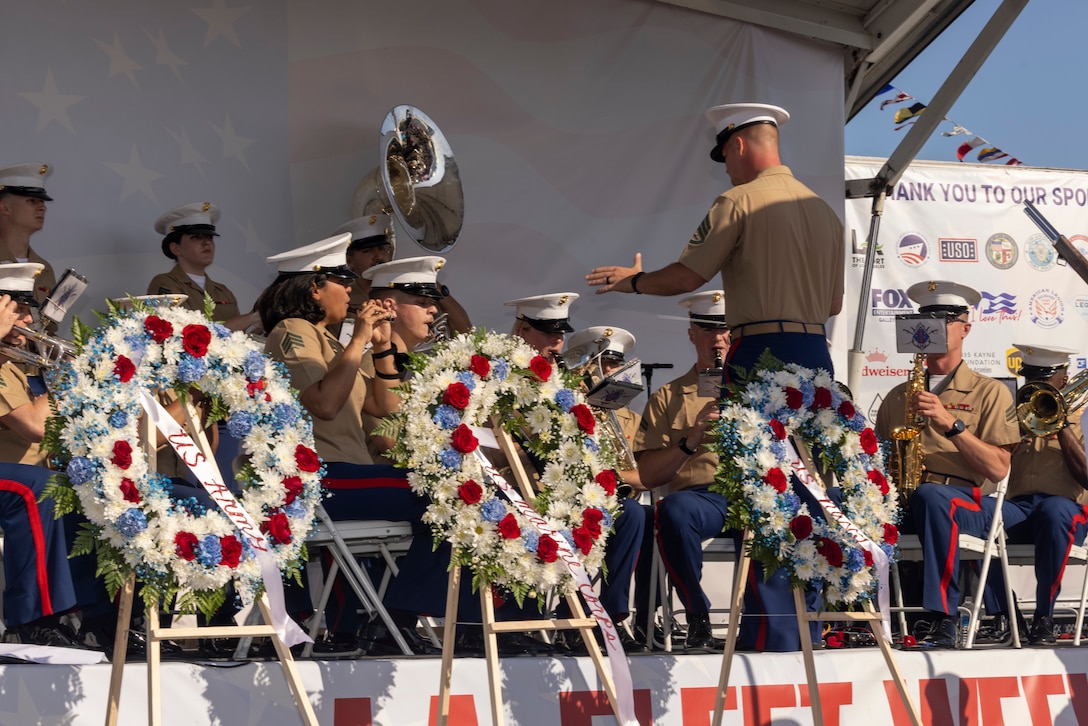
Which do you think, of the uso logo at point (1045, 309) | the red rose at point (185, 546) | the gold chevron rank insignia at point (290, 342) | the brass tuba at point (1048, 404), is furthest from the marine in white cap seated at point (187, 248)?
the uso logo at point (1045, 309)

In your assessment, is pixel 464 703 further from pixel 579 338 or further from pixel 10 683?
pixel 579 338

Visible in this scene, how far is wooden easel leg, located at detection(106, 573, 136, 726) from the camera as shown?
3.40 meters

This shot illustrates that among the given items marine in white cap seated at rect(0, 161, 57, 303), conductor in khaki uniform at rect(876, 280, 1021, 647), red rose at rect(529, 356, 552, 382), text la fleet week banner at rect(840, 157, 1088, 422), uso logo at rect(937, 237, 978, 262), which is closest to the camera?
red rose at rect(529, 356, 552, 382)

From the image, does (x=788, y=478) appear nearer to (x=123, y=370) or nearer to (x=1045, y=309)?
(x=123, y=370)

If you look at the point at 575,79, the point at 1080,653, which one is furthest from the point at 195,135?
the point at 1080,653

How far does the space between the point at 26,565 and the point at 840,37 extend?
5601 mm

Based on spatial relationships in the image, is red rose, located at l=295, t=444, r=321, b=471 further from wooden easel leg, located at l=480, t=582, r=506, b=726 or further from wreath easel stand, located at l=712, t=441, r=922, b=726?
wreath easel stand, located at l=712, t=441, r=922, b=726

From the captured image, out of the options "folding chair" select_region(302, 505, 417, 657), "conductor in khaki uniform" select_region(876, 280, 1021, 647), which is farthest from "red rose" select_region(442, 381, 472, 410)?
"conductor in khaki uniform" select_region(876, 280, 1021, 647)

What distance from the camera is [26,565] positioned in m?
3.98

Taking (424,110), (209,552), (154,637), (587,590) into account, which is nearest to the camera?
(154,637)

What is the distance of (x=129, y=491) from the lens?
135 inches

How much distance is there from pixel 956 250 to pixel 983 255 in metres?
0.24

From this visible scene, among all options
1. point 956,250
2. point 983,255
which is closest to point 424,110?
point 956,250

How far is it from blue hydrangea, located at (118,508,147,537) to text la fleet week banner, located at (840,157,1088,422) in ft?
22.4
